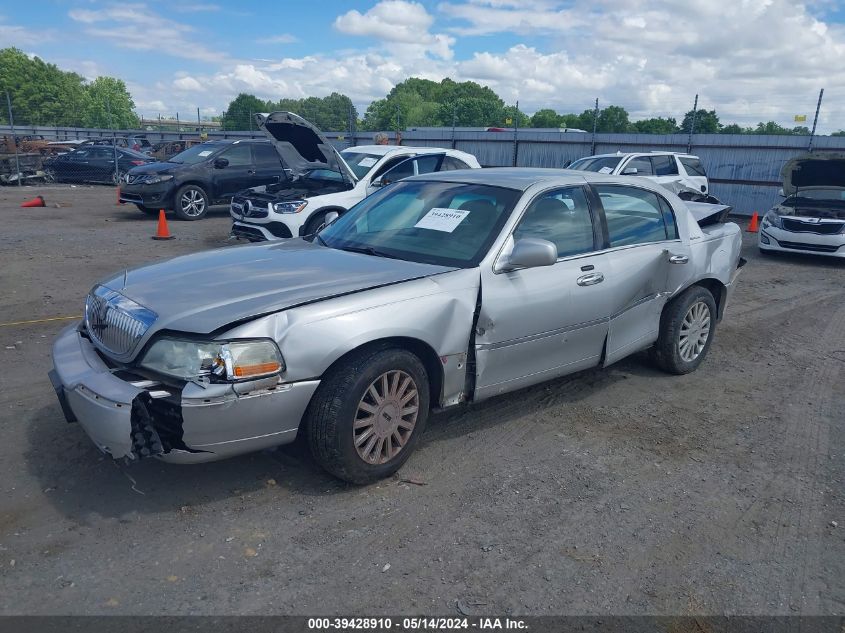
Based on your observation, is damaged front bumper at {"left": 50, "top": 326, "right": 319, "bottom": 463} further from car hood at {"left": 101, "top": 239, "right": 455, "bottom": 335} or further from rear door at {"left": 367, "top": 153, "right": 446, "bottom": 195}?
rear door at {"left": 367, "top": 153, "right": 446, "bottom": 195}

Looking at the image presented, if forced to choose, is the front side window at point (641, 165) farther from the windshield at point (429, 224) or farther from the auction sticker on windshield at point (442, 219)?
the auction sticker on windshield at point (442, 219)

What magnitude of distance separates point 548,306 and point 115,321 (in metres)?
2.52

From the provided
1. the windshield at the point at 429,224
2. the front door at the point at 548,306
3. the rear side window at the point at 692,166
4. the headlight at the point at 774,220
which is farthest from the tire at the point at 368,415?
the rear side window at the point at 692,166

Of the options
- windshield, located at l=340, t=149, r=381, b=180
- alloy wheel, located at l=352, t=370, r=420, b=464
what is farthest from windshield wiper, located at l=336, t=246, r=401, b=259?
windshield, located at l=340, t=149, r=381, b=180

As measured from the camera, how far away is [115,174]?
21891mm

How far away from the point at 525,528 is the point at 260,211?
7764 mm

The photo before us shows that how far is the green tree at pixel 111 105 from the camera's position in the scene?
5472 centimetres

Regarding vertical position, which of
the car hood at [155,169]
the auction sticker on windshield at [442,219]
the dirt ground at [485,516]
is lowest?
the dirt ground at [485,516]

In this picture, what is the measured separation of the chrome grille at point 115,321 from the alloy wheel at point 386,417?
1167mm

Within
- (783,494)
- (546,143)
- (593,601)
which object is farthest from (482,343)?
(546,143)

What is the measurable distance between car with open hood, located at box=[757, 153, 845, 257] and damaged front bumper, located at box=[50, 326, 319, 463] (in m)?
11.0

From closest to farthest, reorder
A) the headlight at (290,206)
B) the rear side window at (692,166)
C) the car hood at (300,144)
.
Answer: the headlight at (290,206) < the car hood at (300,144) < the rear side window at (692,166)

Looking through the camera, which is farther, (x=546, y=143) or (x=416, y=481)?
(x=546, y=143)

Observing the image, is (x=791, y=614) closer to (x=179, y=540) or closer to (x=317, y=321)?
(x=317, y=321)
